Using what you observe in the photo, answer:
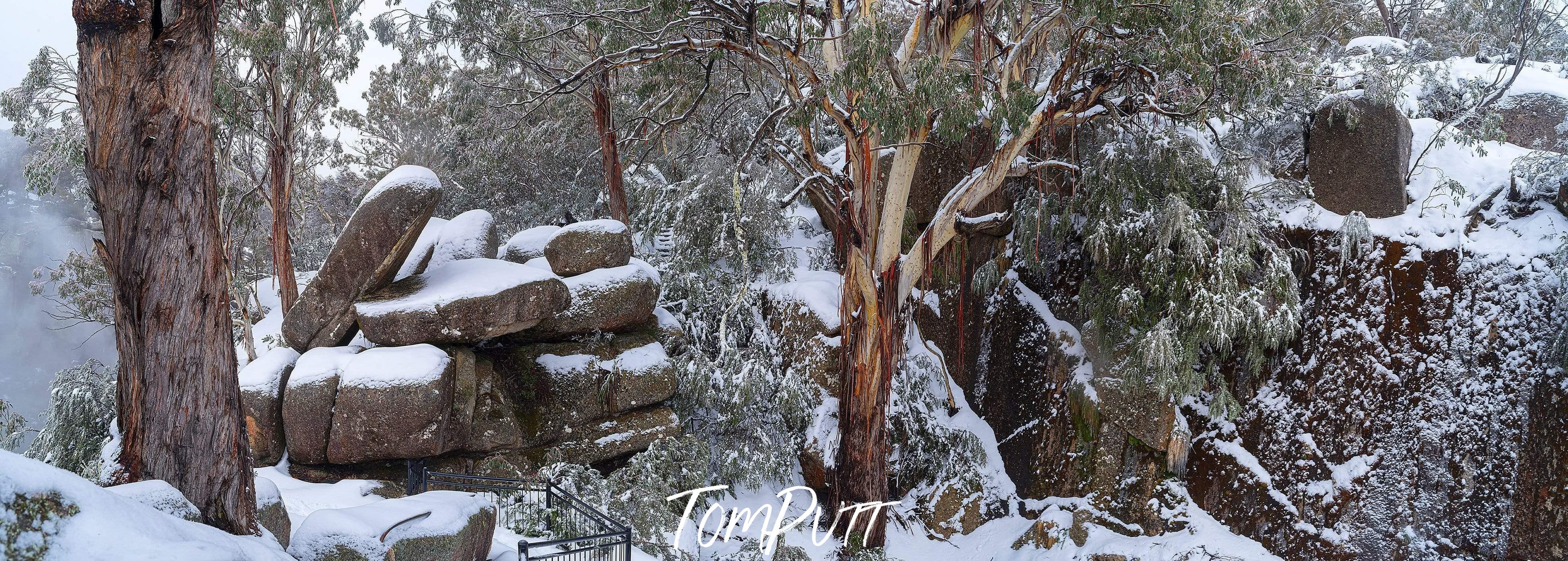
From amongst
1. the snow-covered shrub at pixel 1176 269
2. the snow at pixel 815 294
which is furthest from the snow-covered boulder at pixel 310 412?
the snow-covered shrub at pixel 1176 269

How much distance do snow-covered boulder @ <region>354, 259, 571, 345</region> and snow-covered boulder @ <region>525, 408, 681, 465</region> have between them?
1597 millimetres

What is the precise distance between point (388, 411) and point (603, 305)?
3.04 meters

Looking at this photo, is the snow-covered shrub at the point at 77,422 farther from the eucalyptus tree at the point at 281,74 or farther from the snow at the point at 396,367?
the snow at the point at 396,367

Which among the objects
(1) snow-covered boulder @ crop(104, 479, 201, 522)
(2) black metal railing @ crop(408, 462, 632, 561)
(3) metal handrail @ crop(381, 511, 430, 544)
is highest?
(1) snow-covered boulder @ crop(104, 479, 201, 522)

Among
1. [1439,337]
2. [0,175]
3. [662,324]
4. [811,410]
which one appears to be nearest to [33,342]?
[0,175]

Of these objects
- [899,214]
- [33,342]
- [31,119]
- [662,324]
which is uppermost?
[31,119]

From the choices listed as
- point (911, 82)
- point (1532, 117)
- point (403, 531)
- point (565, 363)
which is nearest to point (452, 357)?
point (565, 363)

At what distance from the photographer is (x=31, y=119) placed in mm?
15531

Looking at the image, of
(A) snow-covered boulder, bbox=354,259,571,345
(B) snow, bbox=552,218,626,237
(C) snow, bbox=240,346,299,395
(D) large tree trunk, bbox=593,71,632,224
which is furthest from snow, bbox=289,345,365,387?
(D) large tree trunk, bbox=593,71,632,224

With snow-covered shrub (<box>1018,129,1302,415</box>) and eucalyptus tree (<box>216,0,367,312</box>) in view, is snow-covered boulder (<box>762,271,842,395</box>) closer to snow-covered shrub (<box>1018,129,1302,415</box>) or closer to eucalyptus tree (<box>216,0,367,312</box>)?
snow-covered shrub (<box>1018,129,1302,415</box>)

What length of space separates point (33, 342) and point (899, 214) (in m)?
27.8

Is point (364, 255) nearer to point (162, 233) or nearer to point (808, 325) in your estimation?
point (808, 325)

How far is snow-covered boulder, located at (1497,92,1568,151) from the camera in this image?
11.6 m

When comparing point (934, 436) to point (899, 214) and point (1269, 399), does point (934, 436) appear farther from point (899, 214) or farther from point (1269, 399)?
point (1269, 399)
